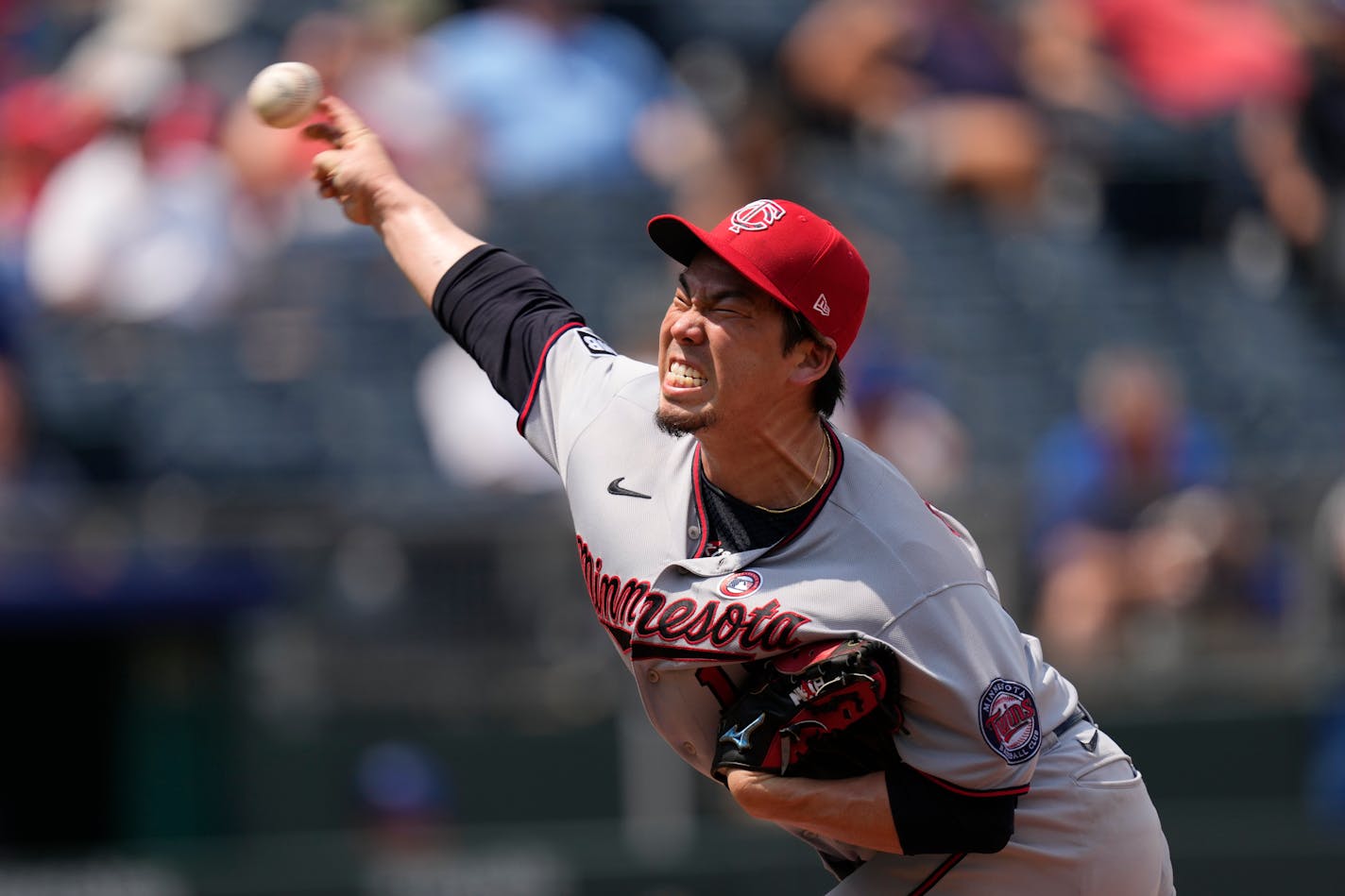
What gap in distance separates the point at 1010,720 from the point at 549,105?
6.87 meters

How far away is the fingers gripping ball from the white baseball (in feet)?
4.76

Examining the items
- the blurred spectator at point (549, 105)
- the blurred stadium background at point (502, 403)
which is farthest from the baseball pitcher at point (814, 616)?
the blurred spectator at point (549, 105)

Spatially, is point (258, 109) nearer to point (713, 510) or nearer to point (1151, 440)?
point (713, 510)

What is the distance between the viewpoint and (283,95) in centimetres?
A: 368

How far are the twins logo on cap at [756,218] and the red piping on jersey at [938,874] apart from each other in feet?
3.71

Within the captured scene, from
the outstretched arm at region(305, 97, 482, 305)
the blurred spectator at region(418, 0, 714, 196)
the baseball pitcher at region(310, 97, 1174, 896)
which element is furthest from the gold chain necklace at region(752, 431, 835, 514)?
the blurred spectator at region(418, 0, 714, 196)

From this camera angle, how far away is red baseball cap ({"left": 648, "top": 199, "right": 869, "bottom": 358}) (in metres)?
3.17

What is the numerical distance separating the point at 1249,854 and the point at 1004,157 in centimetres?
430

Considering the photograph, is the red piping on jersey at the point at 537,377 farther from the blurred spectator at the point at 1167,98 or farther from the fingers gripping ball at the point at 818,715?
the blurred spectator at the point at 1167,98

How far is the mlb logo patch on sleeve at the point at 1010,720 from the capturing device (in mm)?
3080

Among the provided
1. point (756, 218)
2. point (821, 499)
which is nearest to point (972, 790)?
point (821, 499)

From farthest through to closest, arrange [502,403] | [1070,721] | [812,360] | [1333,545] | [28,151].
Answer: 1. [28,151]
2. [502,403]
3. [1333,545]
4. [1070,721]
5. [812,360]

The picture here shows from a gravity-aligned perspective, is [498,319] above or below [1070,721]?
above

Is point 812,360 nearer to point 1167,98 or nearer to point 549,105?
point 549,105
